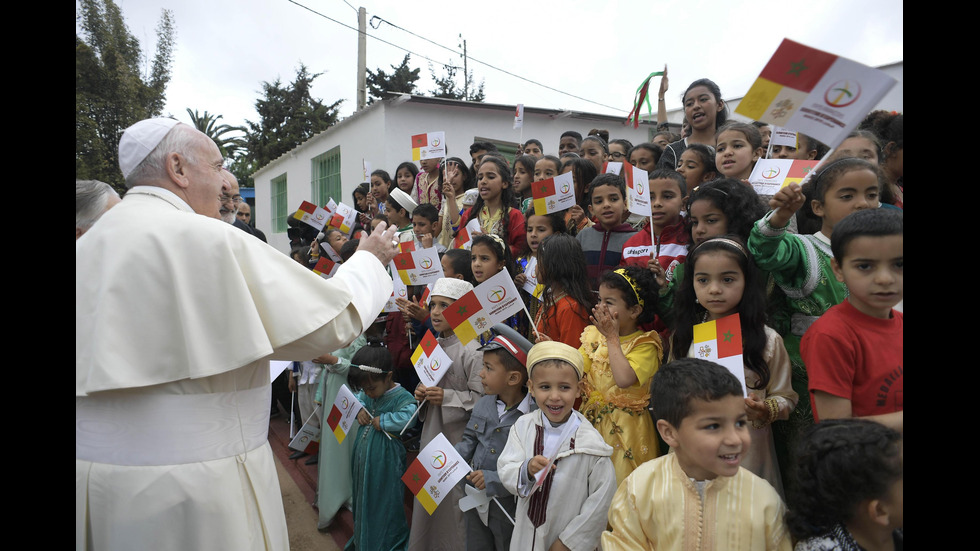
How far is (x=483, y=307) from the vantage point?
339 cm

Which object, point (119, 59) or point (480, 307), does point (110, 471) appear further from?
point (119, 59)

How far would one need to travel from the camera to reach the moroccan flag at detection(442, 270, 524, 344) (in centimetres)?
335

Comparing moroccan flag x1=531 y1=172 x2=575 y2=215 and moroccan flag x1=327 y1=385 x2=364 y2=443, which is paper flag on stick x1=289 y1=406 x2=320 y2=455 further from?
moroccan flag x1=531 y1=172 x2=575 y2=215

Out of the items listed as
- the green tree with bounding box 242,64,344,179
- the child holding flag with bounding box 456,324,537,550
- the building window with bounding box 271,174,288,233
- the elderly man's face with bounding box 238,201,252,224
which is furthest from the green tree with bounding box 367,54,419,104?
the child holding flag with bounding box 456,324,537,550

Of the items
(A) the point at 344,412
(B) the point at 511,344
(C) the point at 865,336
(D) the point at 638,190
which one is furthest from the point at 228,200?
(C) the point at 865,336

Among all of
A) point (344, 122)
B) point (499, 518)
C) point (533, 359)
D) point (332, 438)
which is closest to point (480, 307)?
point (533, 359)

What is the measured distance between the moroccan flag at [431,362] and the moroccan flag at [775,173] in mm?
2119

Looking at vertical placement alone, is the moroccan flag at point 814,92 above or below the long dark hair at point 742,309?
above

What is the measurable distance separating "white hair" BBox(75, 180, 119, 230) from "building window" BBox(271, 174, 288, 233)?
1645 cm

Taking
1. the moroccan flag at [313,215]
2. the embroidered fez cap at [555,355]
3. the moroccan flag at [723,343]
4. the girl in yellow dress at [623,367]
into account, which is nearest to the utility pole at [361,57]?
the moroccan flag at [313,215]

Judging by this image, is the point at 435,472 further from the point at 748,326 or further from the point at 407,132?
the point at 407,132

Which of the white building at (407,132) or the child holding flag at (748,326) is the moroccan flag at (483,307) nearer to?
the child holding flag at (748,326)

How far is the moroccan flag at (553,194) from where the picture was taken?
455 cm

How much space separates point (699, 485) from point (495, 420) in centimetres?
146
